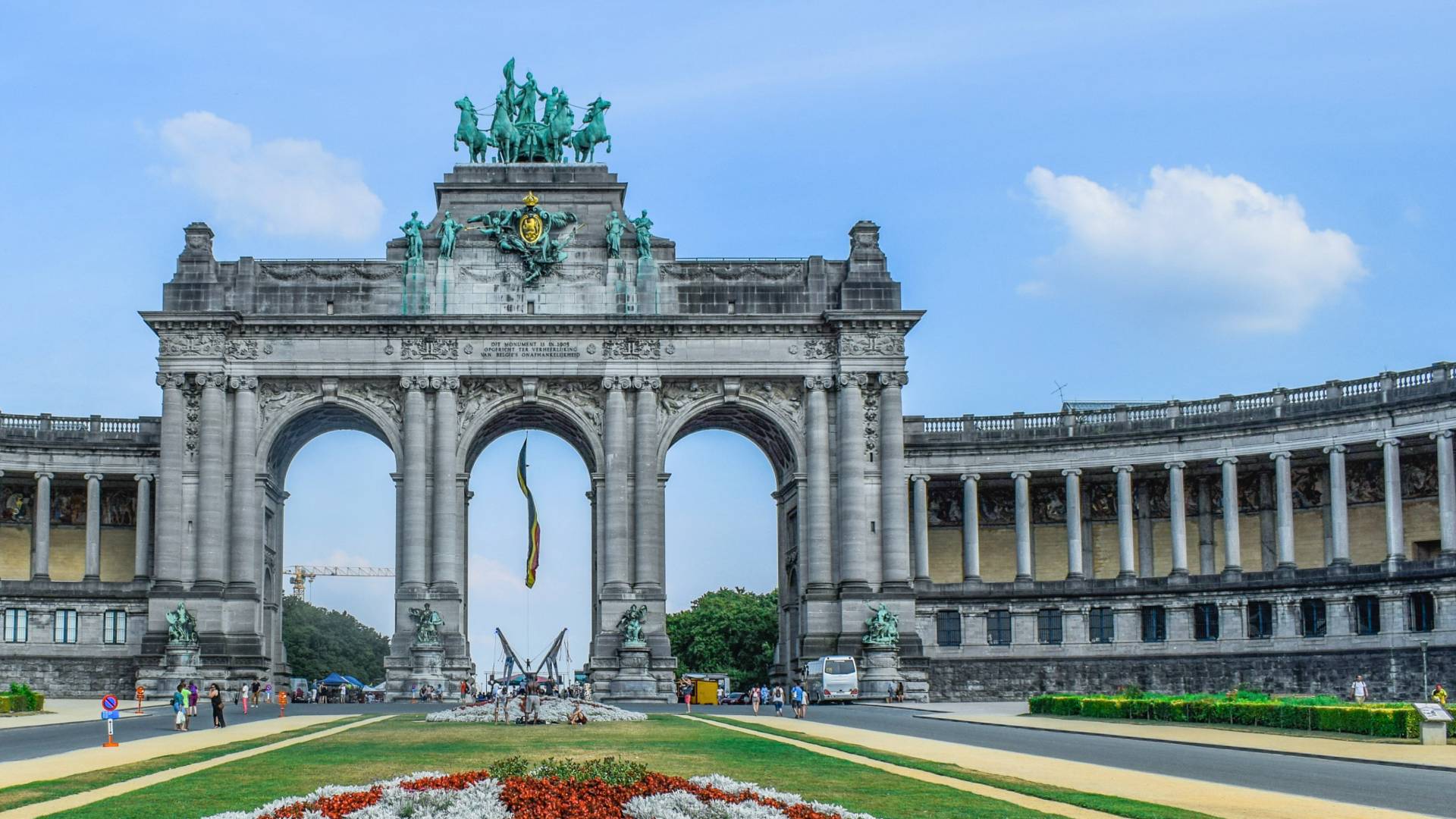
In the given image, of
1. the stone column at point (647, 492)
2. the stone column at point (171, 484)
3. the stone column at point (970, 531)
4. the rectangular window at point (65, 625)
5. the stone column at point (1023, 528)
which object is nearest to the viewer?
the stone column at point (171, 484)

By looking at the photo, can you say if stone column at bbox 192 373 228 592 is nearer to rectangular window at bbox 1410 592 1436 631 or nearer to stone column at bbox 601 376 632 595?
stone column at bbox 601 376 632 595

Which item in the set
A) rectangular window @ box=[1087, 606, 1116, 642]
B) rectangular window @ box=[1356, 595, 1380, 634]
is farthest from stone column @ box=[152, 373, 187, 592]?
rectangular window @ box=[1356, 595, 1380, 634]

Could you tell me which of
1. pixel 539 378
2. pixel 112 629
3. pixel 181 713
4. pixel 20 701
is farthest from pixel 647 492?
pixel 181 713

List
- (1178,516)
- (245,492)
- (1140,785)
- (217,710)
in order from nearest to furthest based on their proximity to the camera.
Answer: (1140,785)
(217,710)
(245,492)
(1178,516)

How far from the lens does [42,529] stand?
95.9 metres

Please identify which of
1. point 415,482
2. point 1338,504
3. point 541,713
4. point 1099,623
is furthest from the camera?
point 1099,623

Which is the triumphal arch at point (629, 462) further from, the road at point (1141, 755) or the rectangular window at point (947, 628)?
the road at point (1141, 755)

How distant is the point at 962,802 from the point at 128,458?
77610 mm

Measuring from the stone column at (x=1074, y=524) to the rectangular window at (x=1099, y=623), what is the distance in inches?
82.6

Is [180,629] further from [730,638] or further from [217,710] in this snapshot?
[730,638]

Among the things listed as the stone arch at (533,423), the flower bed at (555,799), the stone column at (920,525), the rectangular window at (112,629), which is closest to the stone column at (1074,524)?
the stone column at (920,525)

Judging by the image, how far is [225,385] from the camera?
93250 mm

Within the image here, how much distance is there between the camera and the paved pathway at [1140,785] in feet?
96.5

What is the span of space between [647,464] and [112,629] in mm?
31688
